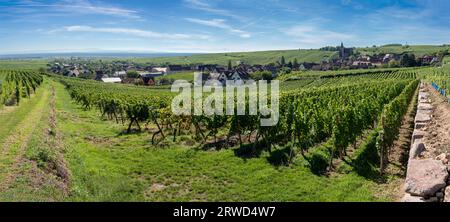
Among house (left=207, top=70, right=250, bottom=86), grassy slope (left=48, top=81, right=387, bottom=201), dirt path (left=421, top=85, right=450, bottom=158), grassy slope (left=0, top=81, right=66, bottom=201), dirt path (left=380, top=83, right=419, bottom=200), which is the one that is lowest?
grassy slope (left=48, top=81, right=387, bottom=201)

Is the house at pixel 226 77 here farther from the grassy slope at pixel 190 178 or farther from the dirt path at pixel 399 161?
the grassy slope at pixel 190 178

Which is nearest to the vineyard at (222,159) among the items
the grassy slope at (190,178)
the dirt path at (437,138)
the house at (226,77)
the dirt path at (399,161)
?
the grassy slope at (190,178)

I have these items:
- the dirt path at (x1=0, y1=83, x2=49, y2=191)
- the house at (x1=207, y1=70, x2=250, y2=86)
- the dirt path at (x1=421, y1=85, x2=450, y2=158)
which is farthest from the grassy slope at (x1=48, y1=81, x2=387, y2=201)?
the house at (x1=207, y1=70, x2=250, y2=86)

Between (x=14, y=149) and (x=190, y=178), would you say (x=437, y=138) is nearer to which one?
(x=190, y=178)

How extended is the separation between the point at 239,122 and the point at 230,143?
1765 mm

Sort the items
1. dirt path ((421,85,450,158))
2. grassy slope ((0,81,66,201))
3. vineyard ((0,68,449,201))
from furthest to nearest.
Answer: dirt path ((421,85,450,158)), vineyard ((0,68,449,201)), grassy slope ((0,81,66,201))

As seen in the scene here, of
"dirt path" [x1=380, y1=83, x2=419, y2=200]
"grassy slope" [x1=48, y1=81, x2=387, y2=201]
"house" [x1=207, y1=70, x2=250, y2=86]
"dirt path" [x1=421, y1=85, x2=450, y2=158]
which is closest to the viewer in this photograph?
"dirt path" [x1=380, y1=83, x2=419, y2=200]

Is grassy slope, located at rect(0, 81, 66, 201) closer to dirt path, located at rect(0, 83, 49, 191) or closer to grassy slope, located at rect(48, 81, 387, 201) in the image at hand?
dirt path, located at rect(0, 83, 49, 191)

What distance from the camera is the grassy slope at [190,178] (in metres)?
16.3

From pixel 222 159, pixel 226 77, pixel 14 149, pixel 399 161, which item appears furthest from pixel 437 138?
pixel 226 77

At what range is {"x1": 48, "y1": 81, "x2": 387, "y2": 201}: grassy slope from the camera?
16266 mm

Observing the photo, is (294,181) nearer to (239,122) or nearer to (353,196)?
(353,196)
